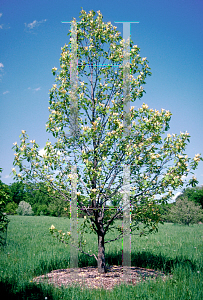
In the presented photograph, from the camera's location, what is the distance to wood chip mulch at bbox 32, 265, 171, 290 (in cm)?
522

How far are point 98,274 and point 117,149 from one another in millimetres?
3255

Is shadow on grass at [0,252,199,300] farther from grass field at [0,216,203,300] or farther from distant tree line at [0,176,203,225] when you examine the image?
distant tree line at [0,176,203,225]

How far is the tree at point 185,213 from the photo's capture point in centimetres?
2406

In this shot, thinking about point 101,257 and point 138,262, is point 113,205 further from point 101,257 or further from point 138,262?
point 138,262

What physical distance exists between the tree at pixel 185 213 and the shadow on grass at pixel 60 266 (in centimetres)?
1754

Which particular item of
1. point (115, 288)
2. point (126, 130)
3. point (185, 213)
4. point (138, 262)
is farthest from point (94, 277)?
point (185, 213)

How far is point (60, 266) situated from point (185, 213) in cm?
2044

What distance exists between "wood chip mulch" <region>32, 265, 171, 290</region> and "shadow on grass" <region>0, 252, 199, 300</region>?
330 mm

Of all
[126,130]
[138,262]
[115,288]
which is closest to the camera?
[115,288]

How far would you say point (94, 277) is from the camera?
5719 millimetres

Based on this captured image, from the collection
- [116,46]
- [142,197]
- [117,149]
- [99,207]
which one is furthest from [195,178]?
[116,46]

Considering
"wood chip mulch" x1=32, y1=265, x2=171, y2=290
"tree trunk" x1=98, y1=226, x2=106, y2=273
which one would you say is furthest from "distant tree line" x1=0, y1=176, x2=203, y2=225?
"wood chip mulch" x1=32, y1=265, x2=171, y2=290

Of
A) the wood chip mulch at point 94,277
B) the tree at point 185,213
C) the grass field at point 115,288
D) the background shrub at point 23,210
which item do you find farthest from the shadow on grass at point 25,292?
the background shrub at point 23,210

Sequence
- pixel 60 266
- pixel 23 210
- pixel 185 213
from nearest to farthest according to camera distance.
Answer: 1. pixel 60 266
2. pixel 185 213
3. pixel 23 210
